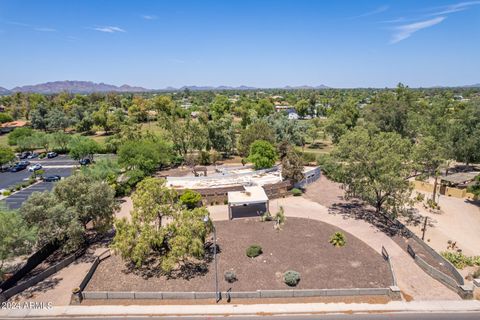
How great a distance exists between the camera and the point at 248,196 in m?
36.9

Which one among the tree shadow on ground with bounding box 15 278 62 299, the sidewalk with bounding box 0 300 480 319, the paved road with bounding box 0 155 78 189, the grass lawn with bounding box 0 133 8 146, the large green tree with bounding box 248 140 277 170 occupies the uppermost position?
the large green tree with bounding box 248 140 277 170

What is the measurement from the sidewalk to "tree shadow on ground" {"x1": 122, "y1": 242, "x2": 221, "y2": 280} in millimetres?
3450

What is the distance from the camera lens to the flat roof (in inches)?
1391

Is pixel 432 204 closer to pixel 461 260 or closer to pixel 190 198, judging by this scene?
pixel 461 260

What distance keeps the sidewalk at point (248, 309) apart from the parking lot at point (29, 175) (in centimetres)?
2536

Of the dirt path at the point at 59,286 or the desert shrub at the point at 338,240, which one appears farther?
the desert shrub at the point at 338,240

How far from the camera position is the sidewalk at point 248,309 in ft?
65.3

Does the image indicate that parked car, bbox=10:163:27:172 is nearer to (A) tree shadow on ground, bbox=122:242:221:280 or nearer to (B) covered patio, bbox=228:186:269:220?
(B) covered patio, bbox=228:186:269:220

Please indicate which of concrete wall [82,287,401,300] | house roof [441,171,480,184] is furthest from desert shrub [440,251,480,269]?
house roof [441,171,480,184]

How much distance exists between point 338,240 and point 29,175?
181 ft

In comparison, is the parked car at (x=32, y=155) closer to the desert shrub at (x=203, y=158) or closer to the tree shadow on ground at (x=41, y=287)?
the desert shrub at (x=203, y=158)

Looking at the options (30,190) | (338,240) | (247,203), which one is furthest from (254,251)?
(30,190)

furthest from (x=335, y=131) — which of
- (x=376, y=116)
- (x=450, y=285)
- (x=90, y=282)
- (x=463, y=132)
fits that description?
(x=90, y=282)

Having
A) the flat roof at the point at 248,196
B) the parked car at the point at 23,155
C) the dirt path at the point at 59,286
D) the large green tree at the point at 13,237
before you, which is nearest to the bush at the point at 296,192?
the flat roof at the point at 248,196
